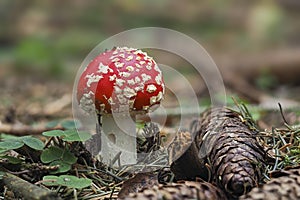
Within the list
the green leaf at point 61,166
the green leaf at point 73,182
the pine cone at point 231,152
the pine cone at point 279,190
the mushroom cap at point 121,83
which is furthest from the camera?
the mushroom cap at point 121,83

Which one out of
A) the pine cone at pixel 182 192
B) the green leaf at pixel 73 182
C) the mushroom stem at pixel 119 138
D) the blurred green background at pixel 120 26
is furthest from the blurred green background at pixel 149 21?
the pine cone at pixel 182 192

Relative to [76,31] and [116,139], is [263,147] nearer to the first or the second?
[116,139]

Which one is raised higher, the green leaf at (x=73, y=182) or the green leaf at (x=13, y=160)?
the green leaf at (x=13, y=160)

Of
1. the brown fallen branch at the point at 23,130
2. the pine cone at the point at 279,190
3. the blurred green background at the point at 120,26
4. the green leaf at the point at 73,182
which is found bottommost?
the green leaf at the point at 73,182

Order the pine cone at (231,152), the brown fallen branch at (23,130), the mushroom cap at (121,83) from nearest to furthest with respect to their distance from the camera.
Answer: the pine cone at (231,152), the mushroom cap at (121,83), the brown fallen branch at (23,130)

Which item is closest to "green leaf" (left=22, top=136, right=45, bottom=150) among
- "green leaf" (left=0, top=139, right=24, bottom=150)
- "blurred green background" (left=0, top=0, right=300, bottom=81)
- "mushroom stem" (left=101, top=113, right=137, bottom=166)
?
"green leaf" (left=0, top=139, right=24, bottom=150)

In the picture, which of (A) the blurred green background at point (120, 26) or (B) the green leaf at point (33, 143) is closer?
(B) the green leaf at point (33, 143)

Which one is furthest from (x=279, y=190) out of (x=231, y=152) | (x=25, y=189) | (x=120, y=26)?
(x=120, y=26)

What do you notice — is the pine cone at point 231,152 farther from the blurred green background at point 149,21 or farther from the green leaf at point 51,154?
the blurred green background at point 149,21
